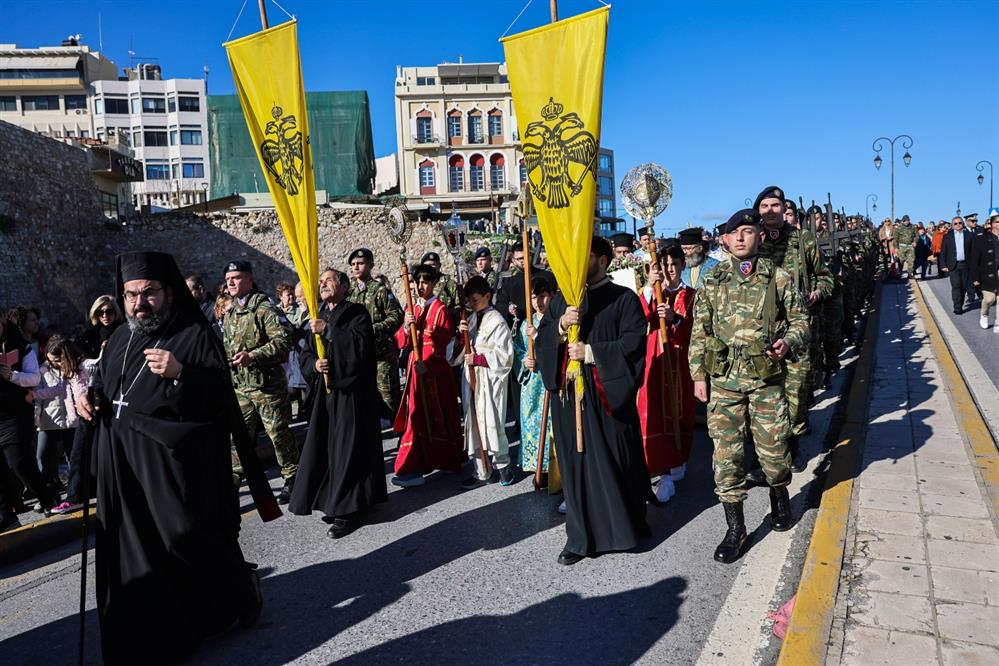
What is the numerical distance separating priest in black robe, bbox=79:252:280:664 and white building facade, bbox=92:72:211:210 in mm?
61170

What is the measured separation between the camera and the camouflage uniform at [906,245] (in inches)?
996

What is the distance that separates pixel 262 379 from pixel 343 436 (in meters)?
1.11

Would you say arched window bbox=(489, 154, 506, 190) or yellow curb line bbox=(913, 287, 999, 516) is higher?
arched window bbox=(489, 154, 506, 190)

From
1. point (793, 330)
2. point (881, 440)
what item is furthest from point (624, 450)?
point (881, 440)

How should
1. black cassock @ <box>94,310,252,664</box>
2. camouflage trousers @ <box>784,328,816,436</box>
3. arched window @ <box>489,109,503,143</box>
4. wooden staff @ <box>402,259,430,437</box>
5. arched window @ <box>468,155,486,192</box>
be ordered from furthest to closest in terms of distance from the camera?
1. arched window @ <box>489,109,503,143</box>
2. arched window @ <box>468,155,486,192</box>
3. wooden staff @ <box>402,259,430,437</box>
4. camouflage trousers @ <box>784,328,816,436</box>
5. black cassock @ <box>94,310,252,664</box>

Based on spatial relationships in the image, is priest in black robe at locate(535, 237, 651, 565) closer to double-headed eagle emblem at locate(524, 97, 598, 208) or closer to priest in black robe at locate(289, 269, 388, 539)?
double-headed eagle emblem at locate(524, 97, 598, 208)

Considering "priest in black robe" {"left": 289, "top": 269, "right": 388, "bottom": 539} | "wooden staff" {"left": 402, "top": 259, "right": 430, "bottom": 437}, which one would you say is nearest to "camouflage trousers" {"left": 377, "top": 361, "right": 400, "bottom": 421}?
"wooden staff" {"left": 402, "top": 259, "right": 430, "bottom": 437}

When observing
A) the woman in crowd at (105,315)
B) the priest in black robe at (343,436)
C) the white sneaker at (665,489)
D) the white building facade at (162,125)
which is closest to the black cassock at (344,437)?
the priest in black robe at (343,436)

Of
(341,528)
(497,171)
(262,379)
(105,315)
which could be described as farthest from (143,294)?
(497,171)

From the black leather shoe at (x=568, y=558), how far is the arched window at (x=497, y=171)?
52.7 metres

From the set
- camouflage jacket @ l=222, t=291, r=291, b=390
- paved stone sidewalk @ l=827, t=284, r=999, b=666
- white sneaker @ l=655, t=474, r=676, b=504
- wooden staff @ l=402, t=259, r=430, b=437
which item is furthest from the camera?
wooden staff @ l=402, t=259, r=430, b=437

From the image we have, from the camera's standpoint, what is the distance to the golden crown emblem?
14.8 feet

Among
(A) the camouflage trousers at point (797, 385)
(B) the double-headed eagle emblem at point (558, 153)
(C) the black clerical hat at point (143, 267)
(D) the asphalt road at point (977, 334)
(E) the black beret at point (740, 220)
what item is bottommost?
(D) the asphalt road at point (977, 334)

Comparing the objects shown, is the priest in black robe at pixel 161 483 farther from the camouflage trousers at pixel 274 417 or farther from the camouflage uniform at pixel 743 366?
the camouflage uniform at pixel 743 366
